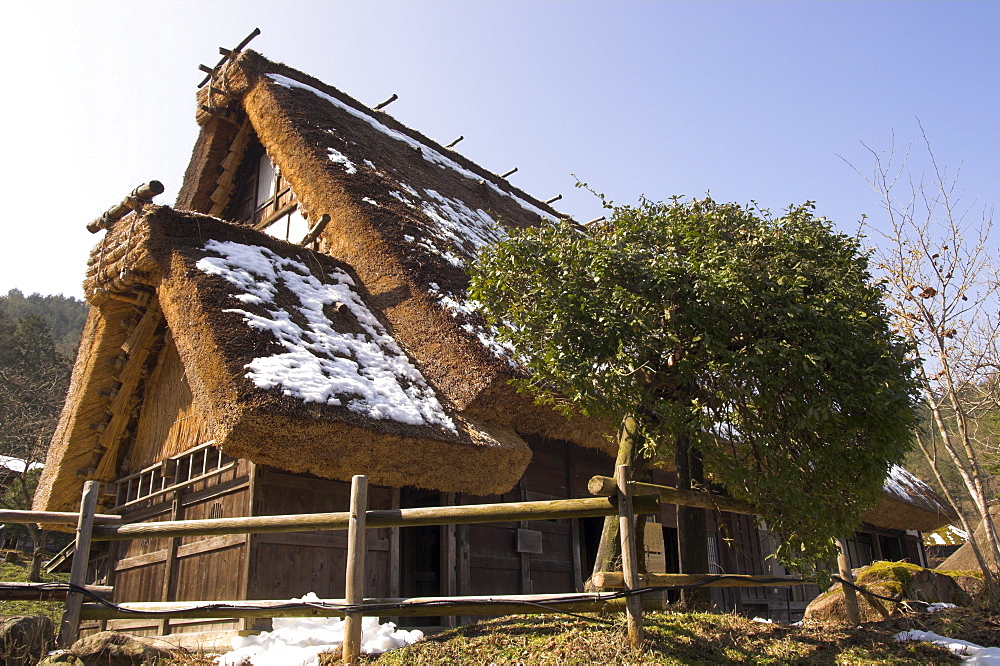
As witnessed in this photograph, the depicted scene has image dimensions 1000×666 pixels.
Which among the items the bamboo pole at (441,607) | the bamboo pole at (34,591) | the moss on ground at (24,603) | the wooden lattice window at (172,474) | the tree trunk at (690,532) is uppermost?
the wooden lattice window at (172,474)

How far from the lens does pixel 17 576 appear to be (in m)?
17.1

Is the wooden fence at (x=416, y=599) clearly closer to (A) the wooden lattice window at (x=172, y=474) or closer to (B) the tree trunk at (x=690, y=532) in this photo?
(B) the tree trunk at (x=690, y=532)

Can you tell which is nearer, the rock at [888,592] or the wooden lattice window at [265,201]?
the rock at [888,592]

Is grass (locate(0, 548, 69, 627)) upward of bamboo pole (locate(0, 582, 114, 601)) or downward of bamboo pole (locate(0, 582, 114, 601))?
downward

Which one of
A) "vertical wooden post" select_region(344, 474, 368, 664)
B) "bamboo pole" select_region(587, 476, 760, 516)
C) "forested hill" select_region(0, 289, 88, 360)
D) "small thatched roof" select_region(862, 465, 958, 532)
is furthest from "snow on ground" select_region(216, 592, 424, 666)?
"forested hill" select_region(0, 289, 88, 360)

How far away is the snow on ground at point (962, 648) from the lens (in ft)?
15.3

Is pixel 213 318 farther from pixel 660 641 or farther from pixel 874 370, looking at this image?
pixel 874 370

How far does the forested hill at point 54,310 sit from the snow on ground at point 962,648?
4427cm

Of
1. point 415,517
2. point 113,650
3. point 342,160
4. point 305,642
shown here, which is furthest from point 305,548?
point 342,160

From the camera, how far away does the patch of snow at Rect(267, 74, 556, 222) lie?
491 inches


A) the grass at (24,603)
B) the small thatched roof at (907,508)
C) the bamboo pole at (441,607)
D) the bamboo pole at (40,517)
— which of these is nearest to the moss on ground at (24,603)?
the grass at (24,603)

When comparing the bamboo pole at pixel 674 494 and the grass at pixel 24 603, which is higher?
the bamboo pole at pixel 674 494

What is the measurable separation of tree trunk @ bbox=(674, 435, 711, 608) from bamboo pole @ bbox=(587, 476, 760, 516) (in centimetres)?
66

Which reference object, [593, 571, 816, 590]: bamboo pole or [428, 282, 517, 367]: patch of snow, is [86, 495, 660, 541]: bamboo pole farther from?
[428, 282, 517, 367]: patch of snow
